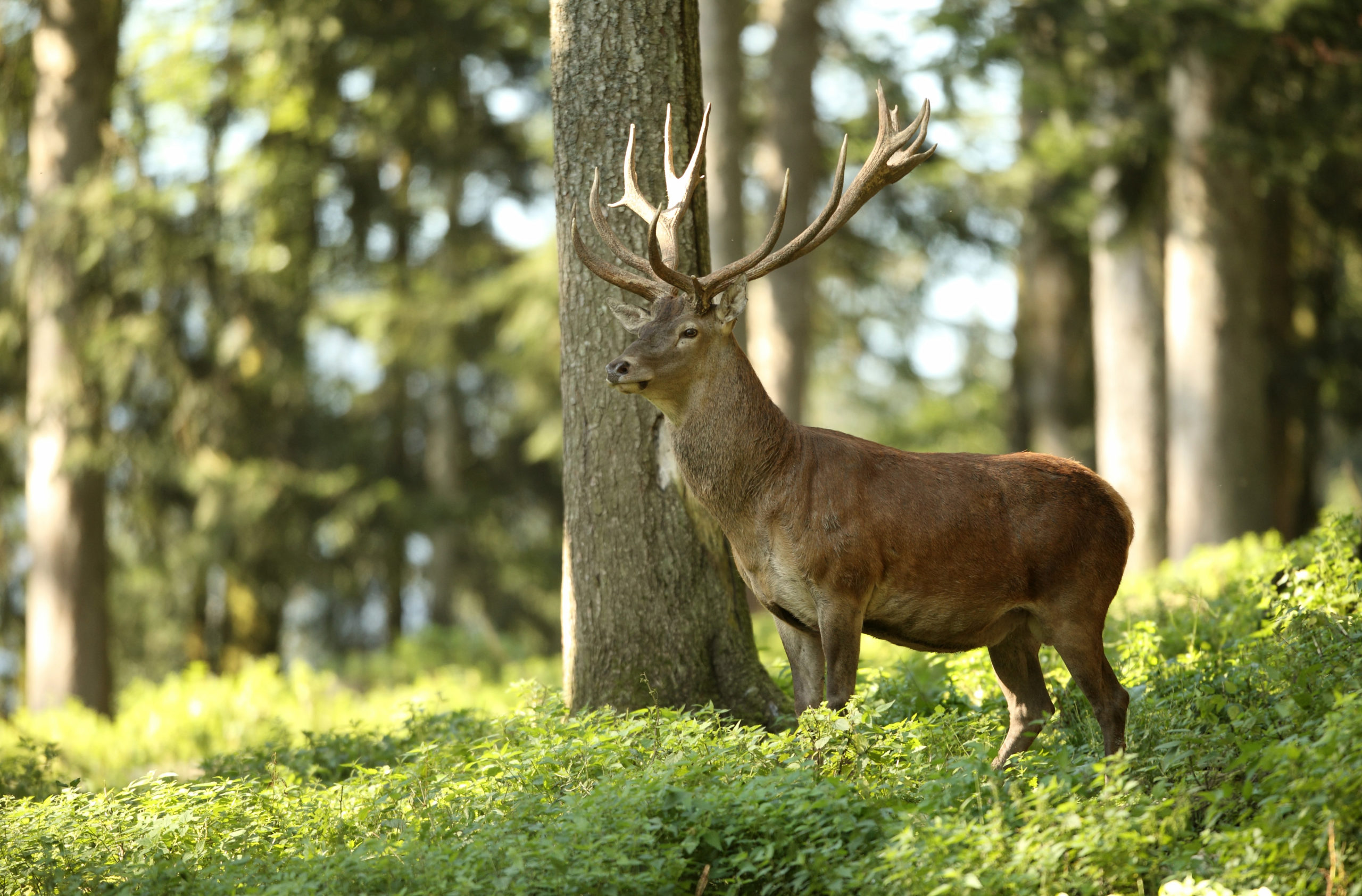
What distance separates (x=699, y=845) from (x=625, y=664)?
200cm

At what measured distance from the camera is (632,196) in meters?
6.23

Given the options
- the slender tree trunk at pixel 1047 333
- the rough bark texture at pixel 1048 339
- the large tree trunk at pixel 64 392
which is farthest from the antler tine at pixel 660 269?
the rough bark texture at pixel 1048 339

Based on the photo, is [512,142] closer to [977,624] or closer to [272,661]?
[272,661]

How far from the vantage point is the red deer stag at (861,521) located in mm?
5336

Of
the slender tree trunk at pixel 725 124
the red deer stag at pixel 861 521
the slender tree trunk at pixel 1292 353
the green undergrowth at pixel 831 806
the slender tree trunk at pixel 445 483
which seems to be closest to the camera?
the green undergrowth at pixel 831 806

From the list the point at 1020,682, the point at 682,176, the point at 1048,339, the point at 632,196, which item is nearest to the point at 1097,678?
the point at 1020,682

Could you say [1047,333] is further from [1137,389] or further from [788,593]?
[788,593]

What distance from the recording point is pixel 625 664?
6.25 metres

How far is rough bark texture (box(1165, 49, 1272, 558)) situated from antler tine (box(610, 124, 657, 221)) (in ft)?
30.4

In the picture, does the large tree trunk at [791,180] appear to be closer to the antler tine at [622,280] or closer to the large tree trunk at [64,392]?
the large tree trunk at [64,392]

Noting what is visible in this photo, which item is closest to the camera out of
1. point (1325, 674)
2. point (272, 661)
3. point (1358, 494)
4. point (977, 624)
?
point (1325, 674)

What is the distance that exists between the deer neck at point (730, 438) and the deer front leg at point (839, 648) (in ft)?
2.03

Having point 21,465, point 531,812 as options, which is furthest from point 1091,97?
point 21,465

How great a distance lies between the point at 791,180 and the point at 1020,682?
10182 mm
